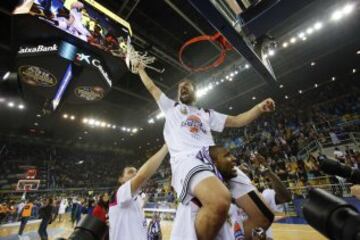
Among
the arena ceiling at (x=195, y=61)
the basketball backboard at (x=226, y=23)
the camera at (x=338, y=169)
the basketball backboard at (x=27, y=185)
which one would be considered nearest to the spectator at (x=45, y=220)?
the arena ceiling at (x=195, y=61)

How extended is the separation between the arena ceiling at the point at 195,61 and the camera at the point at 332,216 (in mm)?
3733

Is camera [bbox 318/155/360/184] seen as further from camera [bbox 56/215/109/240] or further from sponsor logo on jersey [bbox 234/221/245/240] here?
sponsor logo on jersey [bbox 234/221/245/240]

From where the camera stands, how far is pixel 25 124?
60.5 ft

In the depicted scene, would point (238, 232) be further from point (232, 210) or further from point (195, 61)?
point (195, 61)

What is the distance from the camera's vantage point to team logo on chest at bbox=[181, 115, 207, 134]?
2198 mm

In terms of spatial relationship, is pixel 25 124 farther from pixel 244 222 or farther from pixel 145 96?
pixel 244 222

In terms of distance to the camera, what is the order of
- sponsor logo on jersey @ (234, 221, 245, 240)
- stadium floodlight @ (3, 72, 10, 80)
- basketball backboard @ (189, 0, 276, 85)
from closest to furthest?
sponsor logo on jersey @ (234, 221, 245, 240), basketball backboard @ (189, 0, 276, 85), stadium floodlight @ (3, 72, 10, 80)

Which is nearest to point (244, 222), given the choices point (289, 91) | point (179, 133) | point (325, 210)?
point (179, 133)

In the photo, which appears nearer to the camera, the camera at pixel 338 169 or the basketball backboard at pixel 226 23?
the camera at pixel 338 169

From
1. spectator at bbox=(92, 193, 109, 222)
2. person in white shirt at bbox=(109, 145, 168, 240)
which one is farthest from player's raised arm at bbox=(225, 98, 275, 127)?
spectator at bbox=(92, 193, 109, 222)

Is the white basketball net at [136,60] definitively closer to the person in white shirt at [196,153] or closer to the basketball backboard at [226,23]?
the person in white shirt at [196,153]

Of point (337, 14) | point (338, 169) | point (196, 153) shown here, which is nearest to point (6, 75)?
point (196, 153)

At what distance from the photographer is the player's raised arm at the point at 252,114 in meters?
2.40

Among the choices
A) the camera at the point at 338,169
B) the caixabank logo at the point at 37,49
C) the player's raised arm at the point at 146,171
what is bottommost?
the camera at the point at 338,169
